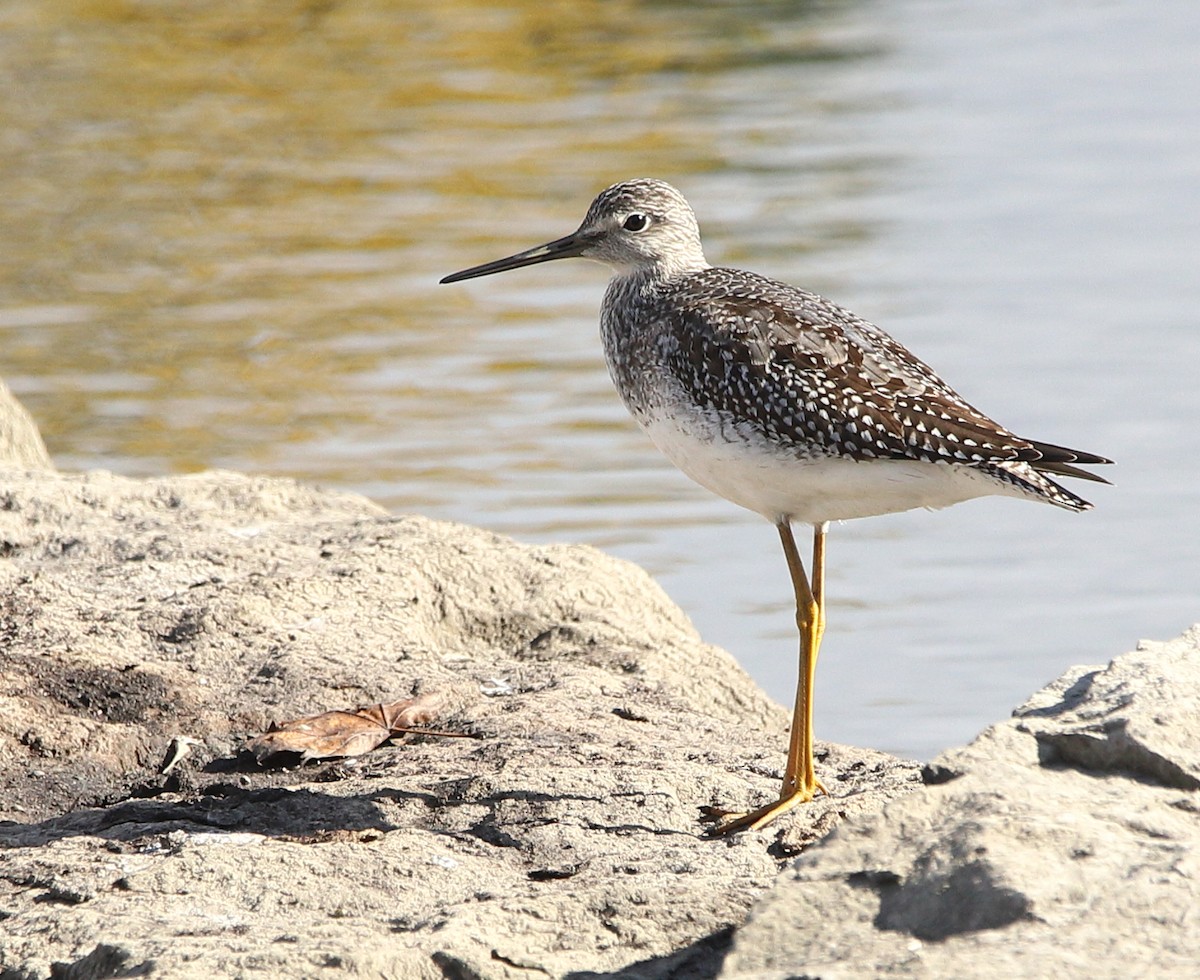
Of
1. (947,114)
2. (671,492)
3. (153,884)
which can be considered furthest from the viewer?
(947,114)

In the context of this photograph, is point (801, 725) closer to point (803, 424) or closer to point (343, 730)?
point (803, 424)

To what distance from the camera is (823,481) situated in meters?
6.16

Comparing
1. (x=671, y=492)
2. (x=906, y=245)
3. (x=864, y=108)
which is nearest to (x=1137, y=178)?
(x=906, y=245)

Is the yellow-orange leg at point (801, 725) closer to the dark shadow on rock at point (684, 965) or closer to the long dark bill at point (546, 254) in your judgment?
the dark shadow on rock at point (684, 965)

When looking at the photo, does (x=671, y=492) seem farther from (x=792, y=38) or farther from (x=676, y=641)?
(x=792, y=38)

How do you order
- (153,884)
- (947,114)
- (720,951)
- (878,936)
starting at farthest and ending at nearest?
(947,114)
(153,884)
(720,951)
(878,936)

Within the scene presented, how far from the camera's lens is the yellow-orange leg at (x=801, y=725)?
232 inches

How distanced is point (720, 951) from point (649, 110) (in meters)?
16.1

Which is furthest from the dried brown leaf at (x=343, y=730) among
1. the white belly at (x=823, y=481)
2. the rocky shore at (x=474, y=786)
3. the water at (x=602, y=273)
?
the water at (x=602, y=273)

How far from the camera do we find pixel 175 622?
23.4 feet

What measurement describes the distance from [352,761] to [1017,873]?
2.95 meters

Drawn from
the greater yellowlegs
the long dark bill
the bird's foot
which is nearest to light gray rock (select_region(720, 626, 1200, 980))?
the bird's foot

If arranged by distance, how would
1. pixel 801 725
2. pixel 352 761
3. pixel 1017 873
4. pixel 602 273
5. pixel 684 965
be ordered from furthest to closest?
pixel 602 273
pixel 352 761
pixel 801 725
pixel 684 965
pixel 1017 873

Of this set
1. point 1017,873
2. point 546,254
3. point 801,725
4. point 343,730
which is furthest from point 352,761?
point 1017,873
